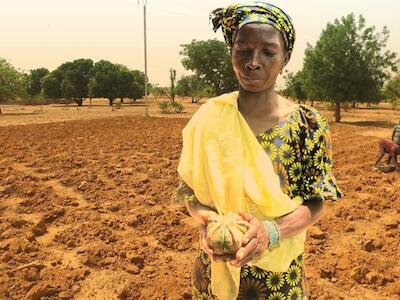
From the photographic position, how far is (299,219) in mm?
1239

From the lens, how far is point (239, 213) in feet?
3.80

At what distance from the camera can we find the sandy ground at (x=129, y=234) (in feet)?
10.9

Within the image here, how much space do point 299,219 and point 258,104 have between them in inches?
17.0

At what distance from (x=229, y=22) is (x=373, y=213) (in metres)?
4.61

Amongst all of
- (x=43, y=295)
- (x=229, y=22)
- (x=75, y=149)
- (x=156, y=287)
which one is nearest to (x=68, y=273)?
(x=43, y=295)

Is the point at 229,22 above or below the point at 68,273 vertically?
above

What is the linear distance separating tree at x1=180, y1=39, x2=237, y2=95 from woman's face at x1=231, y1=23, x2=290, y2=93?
122ft

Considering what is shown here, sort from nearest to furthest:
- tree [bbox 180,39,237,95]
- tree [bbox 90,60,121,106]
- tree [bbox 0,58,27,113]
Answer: tree [bbox 0,58,27,113] < tree [bbox 180,39,237,95] < tree [bbox 90,60,121,106]

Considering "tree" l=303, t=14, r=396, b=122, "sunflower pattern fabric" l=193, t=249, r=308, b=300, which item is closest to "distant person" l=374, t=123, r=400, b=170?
"sunflower pattern fabric" l=193, t=249, r=308, b=300

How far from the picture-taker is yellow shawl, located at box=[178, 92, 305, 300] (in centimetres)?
121

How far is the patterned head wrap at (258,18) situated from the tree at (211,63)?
3722cm

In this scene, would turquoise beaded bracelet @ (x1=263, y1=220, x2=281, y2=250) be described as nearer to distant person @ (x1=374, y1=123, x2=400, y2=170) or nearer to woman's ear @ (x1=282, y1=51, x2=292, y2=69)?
Answer: woman's ear @ (x1=282, y1=51, x2=292, y2=69)

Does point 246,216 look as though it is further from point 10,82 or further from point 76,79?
point 76,79

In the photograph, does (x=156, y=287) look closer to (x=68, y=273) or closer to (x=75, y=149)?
(x=68, y=273)
